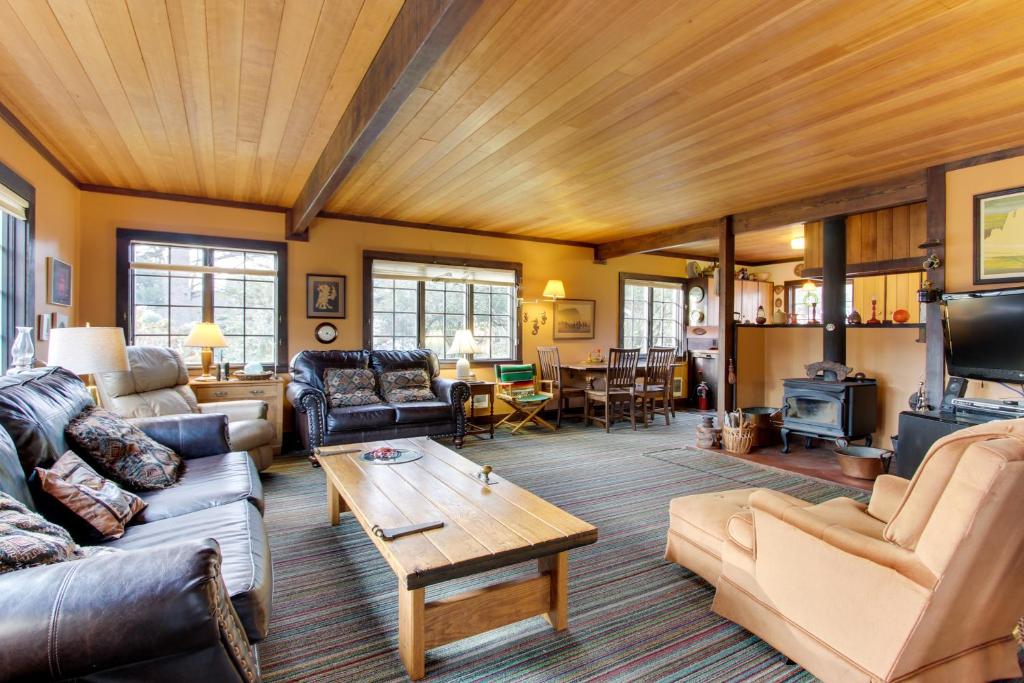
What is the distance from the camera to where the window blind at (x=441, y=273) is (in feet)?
18.6

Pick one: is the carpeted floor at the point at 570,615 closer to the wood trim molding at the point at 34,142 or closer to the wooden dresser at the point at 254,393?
the wooden dresser at the point at 254,393

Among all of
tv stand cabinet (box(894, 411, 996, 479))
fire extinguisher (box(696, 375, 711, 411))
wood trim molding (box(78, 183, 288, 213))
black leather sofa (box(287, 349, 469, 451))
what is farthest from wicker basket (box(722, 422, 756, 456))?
wood trim molding (box(78, 183, 288, 213))

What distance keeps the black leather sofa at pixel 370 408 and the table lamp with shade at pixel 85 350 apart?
5.42 ft

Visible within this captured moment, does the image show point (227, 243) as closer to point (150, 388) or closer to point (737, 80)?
point (150, 388)

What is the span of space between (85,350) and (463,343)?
3.44 m

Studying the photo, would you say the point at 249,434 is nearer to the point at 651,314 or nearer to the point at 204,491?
the point at 204,491

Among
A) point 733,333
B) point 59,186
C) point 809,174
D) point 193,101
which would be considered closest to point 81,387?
point 193,101

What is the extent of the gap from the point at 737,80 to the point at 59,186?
4755mm

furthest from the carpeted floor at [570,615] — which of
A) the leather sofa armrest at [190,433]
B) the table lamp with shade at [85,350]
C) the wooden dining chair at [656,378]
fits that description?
the wooden dining chair at [656,378]

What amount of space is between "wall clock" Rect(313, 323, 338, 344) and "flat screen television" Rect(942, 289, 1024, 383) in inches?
207

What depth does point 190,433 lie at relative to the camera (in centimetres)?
282

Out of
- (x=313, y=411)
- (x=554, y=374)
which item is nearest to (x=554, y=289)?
(x=554, y=374)

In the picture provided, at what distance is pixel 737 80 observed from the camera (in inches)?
95.4

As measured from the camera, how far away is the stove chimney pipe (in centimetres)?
470
